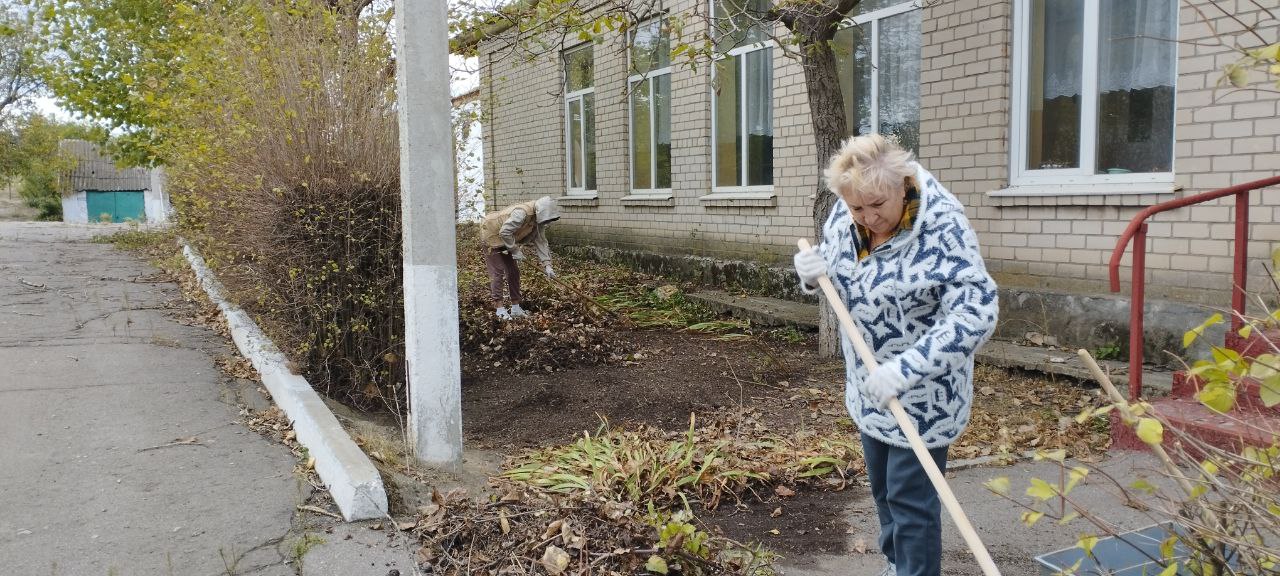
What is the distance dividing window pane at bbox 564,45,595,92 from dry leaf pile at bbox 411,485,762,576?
10641 millimetres

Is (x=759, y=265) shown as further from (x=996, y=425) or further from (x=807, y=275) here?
(x=807, y=275)

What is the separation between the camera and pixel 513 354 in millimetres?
7547

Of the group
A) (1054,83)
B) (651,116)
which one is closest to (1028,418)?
(1054,83)

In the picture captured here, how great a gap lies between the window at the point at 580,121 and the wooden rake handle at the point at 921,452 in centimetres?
1098

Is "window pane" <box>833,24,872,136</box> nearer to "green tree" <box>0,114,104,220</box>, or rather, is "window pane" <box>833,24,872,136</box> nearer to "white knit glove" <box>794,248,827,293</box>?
"white knit glove" <box>794,248,827,293</box>

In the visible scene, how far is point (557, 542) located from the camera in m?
3.31

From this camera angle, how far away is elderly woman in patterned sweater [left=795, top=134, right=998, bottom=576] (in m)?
2.68

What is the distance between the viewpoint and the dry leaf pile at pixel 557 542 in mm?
3217

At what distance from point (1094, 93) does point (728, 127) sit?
4794mm

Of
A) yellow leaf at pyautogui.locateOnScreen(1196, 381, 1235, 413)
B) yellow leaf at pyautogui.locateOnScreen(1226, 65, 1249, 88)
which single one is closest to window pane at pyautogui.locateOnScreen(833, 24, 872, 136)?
yellow leaf at pyautogui.locateOnScreen(1226, 65, 1249, 88)

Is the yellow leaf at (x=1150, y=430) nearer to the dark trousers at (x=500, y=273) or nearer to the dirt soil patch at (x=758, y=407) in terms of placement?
the dirt soil patch at (x=758, y=407)

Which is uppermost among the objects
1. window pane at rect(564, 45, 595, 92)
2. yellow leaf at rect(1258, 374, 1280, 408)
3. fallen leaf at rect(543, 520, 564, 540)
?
window pane at rect(564, 45, 595, 92)

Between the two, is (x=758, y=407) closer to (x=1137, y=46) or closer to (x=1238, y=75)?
(x=1137, y=46)

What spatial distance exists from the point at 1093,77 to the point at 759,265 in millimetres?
4036
